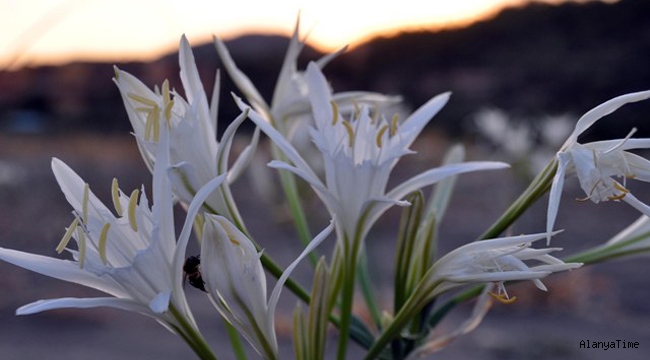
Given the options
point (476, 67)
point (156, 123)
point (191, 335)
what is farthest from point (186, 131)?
point (476, 67)

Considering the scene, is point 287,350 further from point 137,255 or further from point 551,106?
point 551,106

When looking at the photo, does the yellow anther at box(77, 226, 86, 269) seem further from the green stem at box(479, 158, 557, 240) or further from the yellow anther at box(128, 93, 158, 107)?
the green stem at box(479, 158, 557, 240)

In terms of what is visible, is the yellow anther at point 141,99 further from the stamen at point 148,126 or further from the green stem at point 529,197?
the green stem at point 529,197

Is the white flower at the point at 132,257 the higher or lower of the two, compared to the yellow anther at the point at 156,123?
lower

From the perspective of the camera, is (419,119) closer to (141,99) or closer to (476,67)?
(141,99)

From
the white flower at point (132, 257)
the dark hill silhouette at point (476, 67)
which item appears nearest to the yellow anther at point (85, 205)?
the white flower at point (132, 257)
